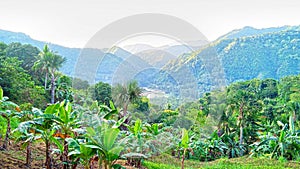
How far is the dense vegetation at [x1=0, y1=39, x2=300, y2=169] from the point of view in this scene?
5.74 meters

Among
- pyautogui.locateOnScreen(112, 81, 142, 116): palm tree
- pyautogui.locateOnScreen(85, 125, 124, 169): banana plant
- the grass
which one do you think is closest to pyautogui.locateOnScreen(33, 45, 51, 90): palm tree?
the grass

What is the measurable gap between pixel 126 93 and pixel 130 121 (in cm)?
230

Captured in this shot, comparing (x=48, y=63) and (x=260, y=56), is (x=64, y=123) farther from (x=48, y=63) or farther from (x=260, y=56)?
(x=260, y=56)

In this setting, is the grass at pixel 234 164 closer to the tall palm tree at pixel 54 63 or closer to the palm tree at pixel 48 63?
the tall palm tree at pixel 54 63

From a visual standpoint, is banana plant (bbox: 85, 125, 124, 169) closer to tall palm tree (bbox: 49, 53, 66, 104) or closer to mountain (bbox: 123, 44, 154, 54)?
mountain (bbox: 123, 44, 154, 54)

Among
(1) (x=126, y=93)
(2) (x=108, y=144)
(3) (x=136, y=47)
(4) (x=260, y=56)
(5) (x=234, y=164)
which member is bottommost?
(5) (x=234, y=164)

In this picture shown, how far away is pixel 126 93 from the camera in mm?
11031

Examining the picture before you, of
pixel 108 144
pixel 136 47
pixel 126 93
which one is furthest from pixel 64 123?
pixel 126 93

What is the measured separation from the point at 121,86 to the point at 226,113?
1166cm

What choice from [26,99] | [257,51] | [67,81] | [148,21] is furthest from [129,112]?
[257,51]

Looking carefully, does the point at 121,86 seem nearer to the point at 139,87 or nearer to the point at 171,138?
the point at 139,87

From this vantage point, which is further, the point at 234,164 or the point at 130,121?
the point at 130,121

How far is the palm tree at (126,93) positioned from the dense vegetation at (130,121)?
35mm

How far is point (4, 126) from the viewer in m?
7.73
